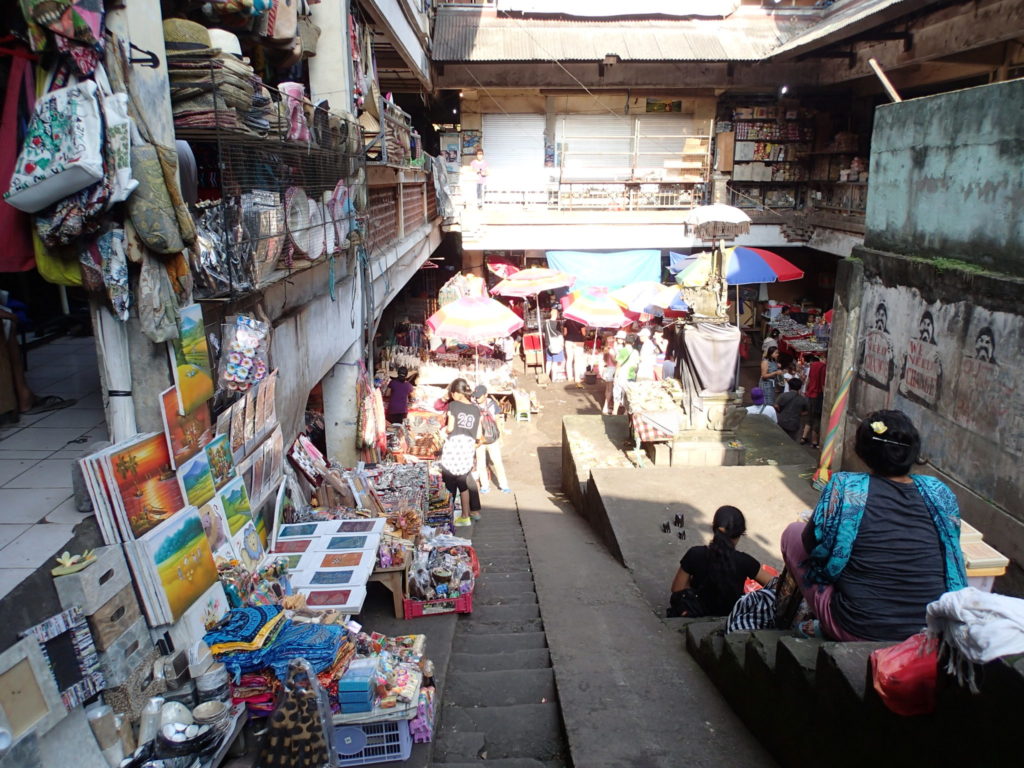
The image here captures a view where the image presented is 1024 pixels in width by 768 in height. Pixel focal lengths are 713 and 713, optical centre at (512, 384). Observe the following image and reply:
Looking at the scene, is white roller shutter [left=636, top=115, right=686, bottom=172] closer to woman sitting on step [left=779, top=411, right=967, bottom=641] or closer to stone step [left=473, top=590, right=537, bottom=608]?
stone step [left=473, top=590, right=537, bottom=608]

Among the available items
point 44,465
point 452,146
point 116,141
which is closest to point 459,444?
point 44,465

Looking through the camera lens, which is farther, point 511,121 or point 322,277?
point 511,121

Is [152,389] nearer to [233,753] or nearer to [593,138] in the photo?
[233,753]

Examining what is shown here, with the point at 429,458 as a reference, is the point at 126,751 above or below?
above

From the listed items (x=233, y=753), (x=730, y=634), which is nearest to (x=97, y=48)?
(x=233, y=753)

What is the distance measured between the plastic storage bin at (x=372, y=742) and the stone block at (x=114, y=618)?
1.25 meters

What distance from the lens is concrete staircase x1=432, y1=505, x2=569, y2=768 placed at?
4090mm

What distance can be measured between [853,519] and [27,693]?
354 cm

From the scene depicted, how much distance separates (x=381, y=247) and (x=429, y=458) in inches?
119

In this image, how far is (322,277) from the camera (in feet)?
21.9

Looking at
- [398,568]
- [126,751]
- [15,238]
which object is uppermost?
[15,238]

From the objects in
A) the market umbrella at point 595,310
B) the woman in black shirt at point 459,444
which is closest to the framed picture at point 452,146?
the market umbrella at point 595,310

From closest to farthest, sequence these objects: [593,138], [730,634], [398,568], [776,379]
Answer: [730,634] < [398,568] < [776,379] < [593,138]

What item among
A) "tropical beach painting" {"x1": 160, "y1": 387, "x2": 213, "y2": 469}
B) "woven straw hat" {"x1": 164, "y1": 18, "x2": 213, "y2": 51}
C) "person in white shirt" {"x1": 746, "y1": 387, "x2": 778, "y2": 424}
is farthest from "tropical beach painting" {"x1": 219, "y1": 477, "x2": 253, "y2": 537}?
"person in white shirt" {"x1": 746, "y1": 387, "x2": 778, "y2": 424}
